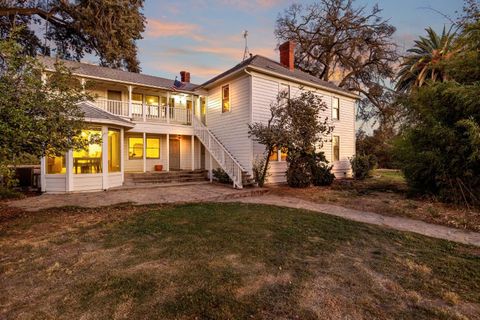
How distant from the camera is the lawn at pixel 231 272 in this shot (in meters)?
2.34

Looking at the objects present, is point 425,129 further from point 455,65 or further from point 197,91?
point 197,91

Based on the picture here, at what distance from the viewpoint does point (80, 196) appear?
340 inches

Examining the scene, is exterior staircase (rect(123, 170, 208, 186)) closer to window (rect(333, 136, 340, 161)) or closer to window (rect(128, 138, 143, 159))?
window (rect(128, 138, 143, 159))

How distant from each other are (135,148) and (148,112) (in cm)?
233

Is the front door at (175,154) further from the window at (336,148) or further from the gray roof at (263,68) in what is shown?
the window at (336,148)

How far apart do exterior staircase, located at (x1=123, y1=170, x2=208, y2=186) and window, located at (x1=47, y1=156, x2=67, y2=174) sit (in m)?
2.46

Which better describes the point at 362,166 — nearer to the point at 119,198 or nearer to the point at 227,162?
the point at 227,162

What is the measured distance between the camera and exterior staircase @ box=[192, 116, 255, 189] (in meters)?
10.7

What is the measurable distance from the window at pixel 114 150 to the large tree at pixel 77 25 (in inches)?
202

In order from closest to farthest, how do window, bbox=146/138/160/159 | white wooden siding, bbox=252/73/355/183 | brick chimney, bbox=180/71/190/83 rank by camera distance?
white wooden siding, bbox=252/73/355/183
window, bbox=146/138/160/159
brick chimney, bbox=180/71/190/83

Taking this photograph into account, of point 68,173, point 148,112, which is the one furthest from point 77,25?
point 68,173

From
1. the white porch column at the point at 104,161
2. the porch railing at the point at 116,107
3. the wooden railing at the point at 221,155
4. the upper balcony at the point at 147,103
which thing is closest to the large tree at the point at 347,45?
the upper balcony at the point at 147,103

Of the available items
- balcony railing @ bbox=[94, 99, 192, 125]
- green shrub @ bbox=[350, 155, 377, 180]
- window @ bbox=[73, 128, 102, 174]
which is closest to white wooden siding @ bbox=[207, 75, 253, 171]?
balcony railing @ bbox=[94, 99, 192, 125]

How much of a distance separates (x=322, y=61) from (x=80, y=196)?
23.8m
